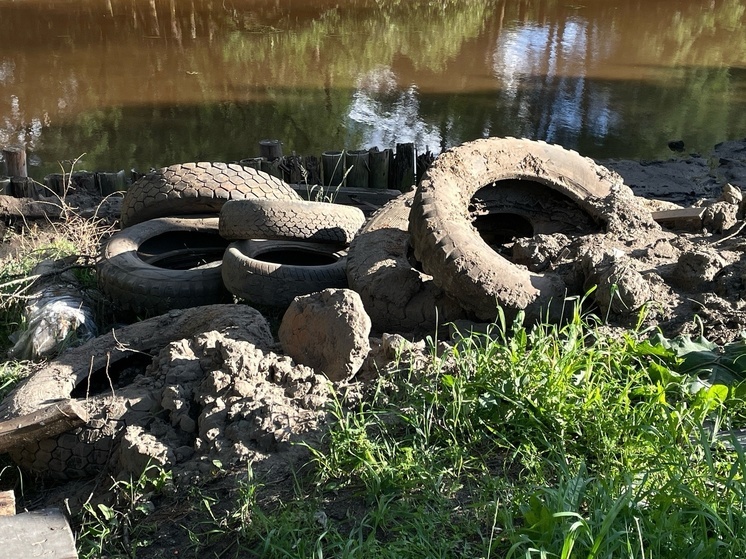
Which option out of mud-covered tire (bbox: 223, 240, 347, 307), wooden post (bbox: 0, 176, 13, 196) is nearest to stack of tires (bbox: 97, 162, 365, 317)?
mud-covered tire (bbox: 223, 240, 347, 307)

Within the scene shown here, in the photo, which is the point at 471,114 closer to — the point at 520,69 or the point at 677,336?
the point at 520,69

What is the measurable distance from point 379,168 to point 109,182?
2.64 m

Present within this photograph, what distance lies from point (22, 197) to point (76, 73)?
659 cm

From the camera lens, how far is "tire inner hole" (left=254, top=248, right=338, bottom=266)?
5.70 m

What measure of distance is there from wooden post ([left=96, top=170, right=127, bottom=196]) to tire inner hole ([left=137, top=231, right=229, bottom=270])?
201cm

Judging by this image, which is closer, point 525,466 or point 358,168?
point 525,466

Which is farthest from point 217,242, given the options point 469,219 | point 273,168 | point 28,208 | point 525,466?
point 525,466

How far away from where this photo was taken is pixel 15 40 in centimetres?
1482

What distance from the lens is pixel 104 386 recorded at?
4250 millimetres

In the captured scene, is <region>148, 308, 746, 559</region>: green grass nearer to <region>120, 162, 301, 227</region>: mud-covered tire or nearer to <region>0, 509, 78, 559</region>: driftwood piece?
<region>0, 509, 78, 559</region>: driftwood piece

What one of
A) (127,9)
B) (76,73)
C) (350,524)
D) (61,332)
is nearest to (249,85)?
(76,73)

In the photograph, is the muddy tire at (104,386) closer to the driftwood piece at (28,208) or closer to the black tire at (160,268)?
the black tire at (160,268)

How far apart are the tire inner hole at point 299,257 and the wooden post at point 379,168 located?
2.13m

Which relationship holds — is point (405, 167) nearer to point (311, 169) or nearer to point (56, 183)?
point (311, 169)
